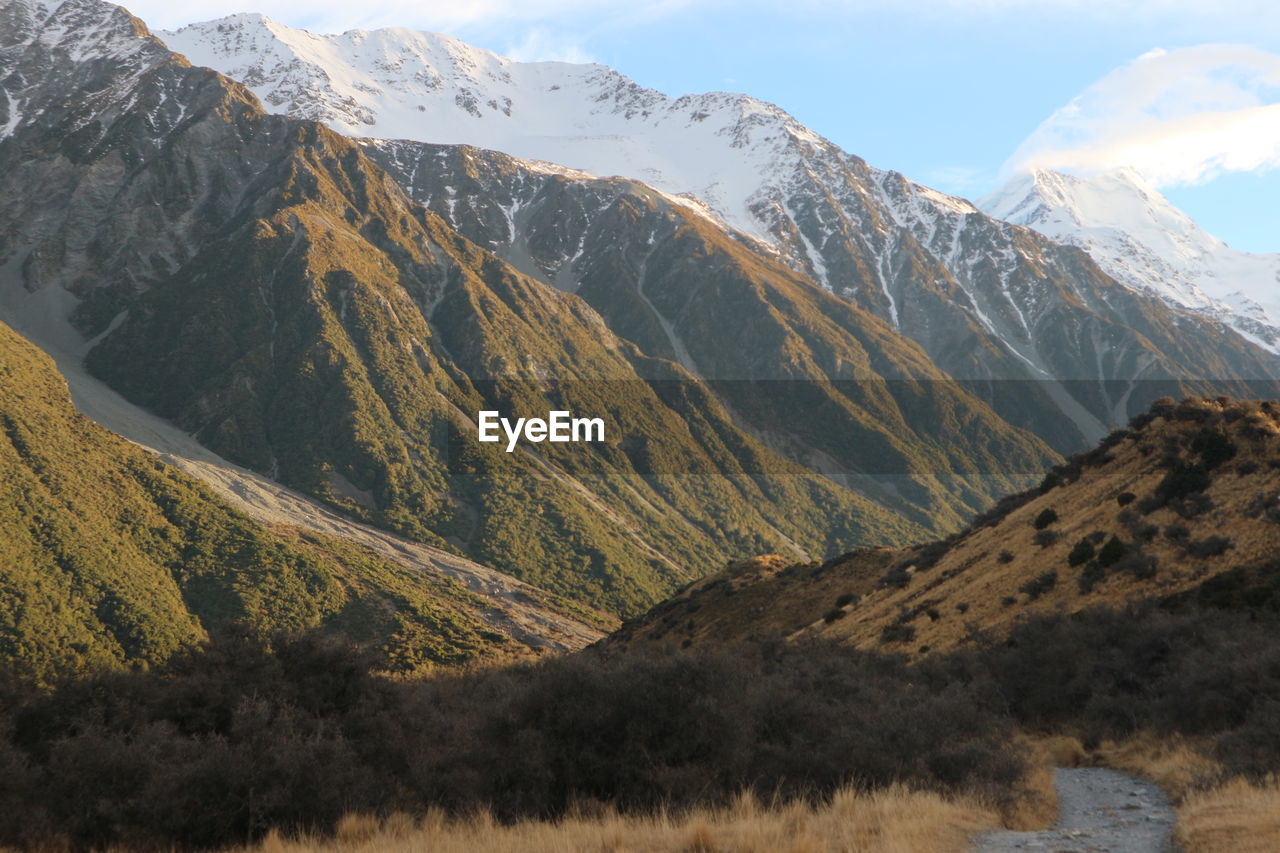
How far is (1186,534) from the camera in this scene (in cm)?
4262

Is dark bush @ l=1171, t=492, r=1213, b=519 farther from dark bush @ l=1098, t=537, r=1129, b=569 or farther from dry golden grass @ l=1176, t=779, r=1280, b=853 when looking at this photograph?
dry golden grass @ l=1176, t=779, r=1280, b=853

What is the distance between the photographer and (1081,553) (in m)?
45.8

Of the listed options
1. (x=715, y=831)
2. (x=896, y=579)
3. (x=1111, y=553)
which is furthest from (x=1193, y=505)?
(x=715, y=831)

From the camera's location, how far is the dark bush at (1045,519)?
5328 centimetres

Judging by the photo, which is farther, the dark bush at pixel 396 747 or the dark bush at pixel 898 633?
the dark bush at pixel 898 633

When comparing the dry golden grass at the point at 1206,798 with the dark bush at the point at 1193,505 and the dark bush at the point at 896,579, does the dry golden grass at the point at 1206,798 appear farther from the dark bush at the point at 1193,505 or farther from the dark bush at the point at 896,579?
the dark bush at the point at 896,579

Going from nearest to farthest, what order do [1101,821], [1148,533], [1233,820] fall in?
1. [1233,820]
2. [1101,821]
3. [1148,533]

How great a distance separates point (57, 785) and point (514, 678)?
1201cm

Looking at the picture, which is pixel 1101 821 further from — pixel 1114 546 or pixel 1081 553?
pixel 1081 553

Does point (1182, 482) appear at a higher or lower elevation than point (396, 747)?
higher

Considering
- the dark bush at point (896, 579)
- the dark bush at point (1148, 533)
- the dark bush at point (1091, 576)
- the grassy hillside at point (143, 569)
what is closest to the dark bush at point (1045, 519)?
the dark bush at point (1148, 533)

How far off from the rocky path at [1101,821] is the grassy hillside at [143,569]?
10746 centimetres

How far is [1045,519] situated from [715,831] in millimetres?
43001

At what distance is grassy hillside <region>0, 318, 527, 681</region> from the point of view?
127 meters
